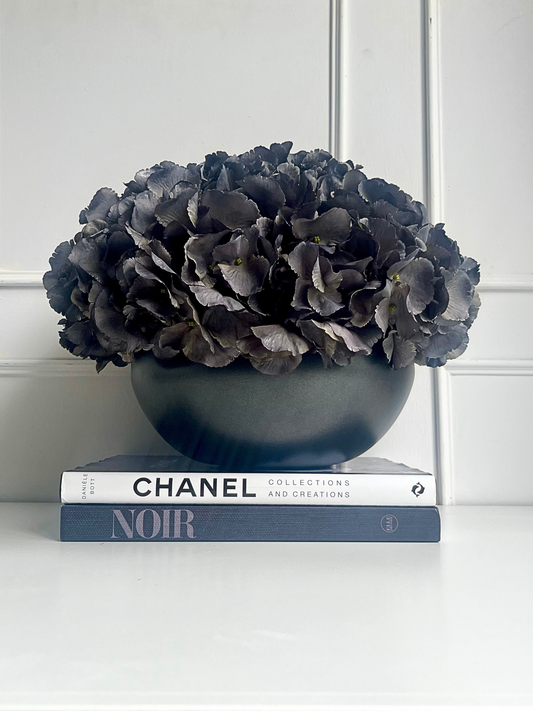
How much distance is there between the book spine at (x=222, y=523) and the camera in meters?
0.64

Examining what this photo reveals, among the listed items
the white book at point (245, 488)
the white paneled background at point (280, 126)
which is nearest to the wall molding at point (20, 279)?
the white paneled background at point (280, 126)

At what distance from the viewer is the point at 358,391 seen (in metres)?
0.67

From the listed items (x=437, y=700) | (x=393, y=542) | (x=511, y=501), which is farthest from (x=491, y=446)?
(x=437, y=700)

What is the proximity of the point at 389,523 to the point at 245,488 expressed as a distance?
0.52 ft

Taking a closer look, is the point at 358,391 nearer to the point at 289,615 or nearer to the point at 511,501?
the point at 289,615

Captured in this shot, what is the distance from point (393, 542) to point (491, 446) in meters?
0.42

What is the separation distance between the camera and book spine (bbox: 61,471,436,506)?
2.12 feet

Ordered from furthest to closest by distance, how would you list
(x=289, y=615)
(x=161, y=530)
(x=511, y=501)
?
1. (x=511, y=501)
2. (x=161, y=530)
3. (x=289, y=615)

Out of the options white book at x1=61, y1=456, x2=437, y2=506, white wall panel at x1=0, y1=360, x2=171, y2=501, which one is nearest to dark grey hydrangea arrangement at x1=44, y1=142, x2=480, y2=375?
white book at x1=61, y1=456, x2=437, y2=506

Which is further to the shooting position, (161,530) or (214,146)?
(214,146)

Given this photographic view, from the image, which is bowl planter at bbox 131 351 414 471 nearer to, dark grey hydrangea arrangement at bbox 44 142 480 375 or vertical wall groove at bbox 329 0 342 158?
dark grey hydrangea arrangement at bbox 44 142 480 375

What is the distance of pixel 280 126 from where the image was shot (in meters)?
1.04

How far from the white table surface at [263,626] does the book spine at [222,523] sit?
12 mm

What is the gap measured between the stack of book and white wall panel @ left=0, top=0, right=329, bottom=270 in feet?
1.88
